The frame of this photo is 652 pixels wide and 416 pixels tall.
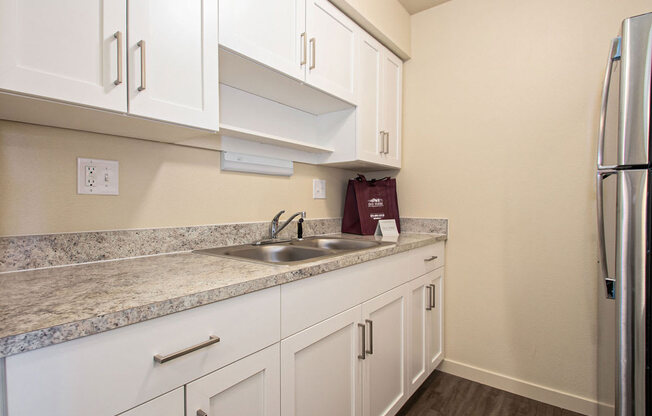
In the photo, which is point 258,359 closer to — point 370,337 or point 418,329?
point 370,337

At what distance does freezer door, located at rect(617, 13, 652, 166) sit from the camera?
1029mm

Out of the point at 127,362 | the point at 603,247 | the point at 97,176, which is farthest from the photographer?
the point at 603,247

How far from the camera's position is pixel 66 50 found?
80 centimetres

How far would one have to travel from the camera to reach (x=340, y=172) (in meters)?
2.27

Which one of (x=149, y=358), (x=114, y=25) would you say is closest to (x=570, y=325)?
(x=149, y=358)

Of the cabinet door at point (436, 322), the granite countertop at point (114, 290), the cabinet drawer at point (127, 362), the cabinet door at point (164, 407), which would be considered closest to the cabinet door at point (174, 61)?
the granite countertop at point (114, 290)

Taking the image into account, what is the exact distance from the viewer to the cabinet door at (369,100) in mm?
1858

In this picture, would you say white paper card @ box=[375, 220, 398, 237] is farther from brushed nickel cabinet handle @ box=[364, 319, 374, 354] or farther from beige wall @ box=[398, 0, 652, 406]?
brushed nickel cabinet handle @ box=[364, 319, 374, 354]

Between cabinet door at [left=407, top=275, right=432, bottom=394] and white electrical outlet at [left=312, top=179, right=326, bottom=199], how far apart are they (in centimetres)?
78

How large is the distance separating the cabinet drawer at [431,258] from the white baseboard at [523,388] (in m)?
0.69

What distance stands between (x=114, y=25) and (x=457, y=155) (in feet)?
6.32

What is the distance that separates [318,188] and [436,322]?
3.79 ft

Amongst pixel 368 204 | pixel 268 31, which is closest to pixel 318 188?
pixel 368 204

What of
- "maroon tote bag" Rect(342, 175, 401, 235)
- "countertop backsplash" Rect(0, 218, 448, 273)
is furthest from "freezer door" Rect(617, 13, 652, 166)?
"countertop backsplash" Rect(0, 218, 448, 273)
